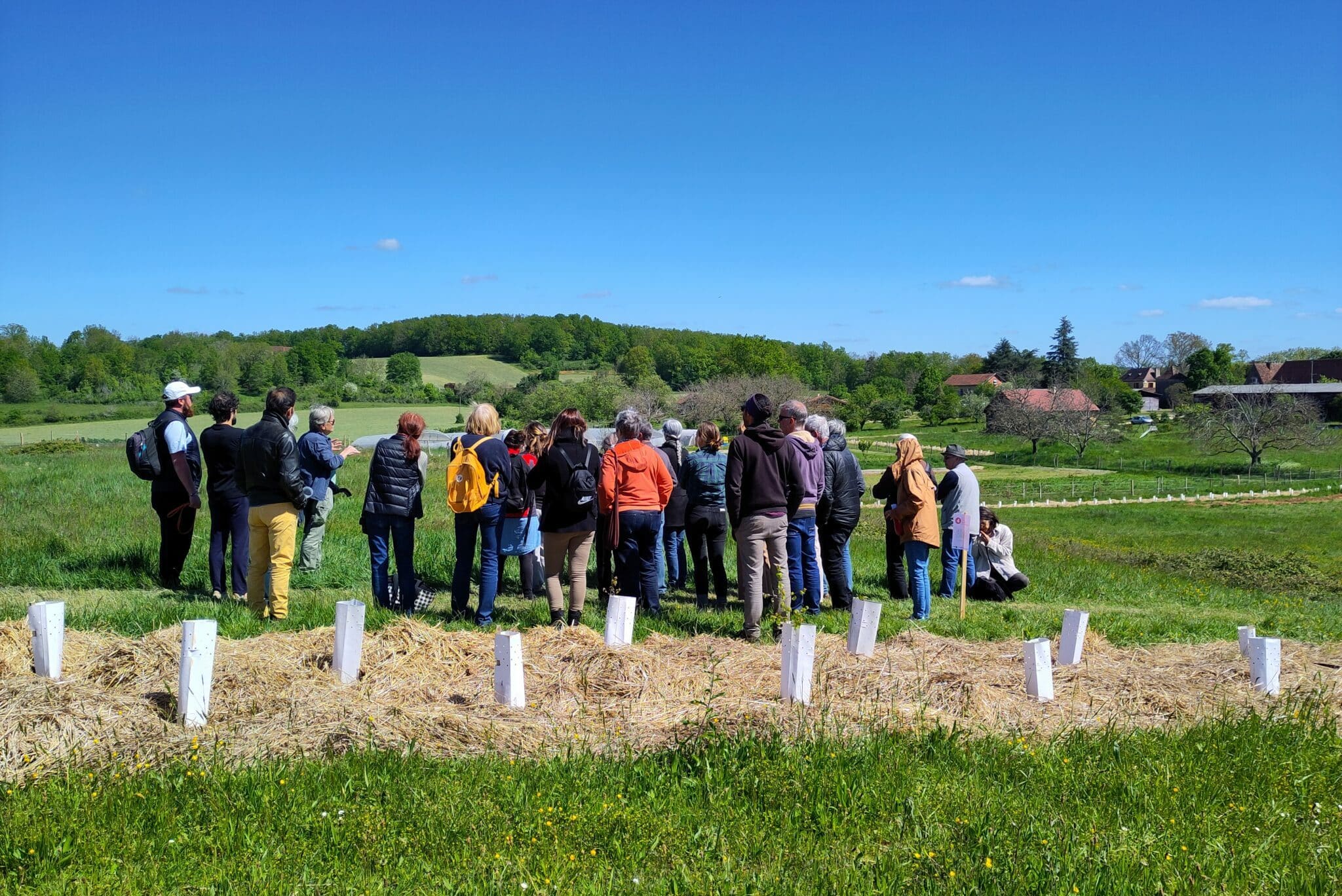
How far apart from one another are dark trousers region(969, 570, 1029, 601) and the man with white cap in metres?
8.44

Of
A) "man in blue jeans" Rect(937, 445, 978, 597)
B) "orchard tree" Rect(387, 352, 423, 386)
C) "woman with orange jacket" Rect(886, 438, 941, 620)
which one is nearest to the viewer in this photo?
"woman with orange jacket" Rect(886, 438, 941, 620)

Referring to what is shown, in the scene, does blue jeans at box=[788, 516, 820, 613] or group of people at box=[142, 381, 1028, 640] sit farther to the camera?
blue jeans at box=[788, 516, 820, 613]

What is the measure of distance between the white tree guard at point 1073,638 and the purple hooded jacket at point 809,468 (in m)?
2.69

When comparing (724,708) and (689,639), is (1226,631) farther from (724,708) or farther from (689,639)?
(724,708)

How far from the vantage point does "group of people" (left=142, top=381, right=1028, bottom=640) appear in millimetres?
8273

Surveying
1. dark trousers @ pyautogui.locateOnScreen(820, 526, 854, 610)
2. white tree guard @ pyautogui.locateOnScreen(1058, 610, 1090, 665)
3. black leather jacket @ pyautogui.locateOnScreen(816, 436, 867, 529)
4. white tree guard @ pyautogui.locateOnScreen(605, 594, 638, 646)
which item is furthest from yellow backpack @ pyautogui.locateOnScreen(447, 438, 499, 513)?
white tree guard @ pyautogui.locateOnScreen(1058, 610, 1090, 665)

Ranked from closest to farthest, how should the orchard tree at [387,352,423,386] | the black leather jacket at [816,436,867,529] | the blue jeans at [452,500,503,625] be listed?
the blue jeans at [452,500,503,625], the black leather jacket at [816,436,867,529], the orchard tree at [387,352,423,386]

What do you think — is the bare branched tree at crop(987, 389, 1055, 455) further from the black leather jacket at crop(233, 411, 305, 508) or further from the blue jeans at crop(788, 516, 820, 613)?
the black leather jacket at crop(233, 411, 305, 508)

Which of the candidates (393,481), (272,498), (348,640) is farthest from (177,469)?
(348,640)

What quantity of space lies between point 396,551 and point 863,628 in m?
4.32

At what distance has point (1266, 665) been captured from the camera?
266 inches

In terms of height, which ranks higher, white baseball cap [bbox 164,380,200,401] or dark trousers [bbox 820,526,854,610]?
white baseball cap [bbox 164,380,200,401]

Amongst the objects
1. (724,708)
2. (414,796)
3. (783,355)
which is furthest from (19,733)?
(783,355)

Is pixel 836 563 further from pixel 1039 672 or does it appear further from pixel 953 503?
pixel 1039 672
